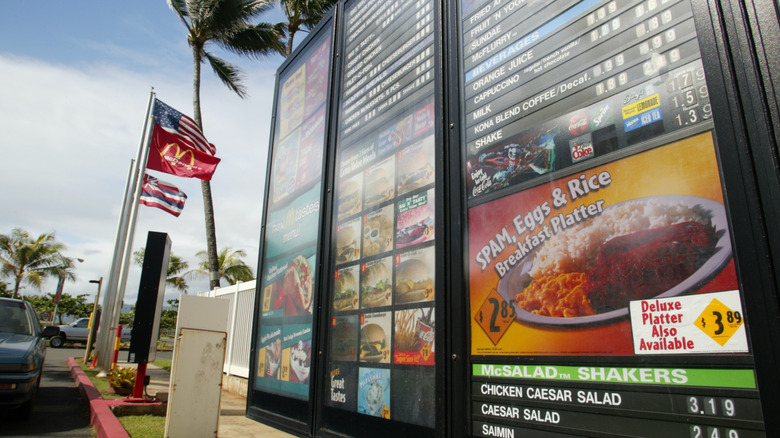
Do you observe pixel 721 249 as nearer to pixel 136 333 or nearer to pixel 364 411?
pixel 364 411

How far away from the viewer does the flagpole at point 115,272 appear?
1255cm

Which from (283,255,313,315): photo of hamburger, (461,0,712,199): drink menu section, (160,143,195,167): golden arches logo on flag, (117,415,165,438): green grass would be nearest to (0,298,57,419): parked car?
(117,415,165,438): green grass

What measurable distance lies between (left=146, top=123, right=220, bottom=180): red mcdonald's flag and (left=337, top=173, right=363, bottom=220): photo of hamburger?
8.87m

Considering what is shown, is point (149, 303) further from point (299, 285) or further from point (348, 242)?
point (348, 242)

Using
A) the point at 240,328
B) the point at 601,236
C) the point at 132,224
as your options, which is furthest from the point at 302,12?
the point at 601,236

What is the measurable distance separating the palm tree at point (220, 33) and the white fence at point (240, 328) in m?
5.91

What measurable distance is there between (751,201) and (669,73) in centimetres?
76

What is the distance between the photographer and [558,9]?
3088 mm

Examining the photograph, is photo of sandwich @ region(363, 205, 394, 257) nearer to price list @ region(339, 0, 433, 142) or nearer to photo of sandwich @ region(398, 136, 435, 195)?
photo of sandwich @ region(398, 136, 435, 195)

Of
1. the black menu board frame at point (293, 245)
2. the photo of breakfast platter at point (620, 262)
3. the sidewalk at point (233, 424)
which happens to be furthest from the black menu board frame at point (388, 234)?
the sidewalk at point (233, 424)

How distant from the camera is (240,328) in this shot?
1077 cm

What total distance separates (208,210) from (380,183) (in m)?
14.0

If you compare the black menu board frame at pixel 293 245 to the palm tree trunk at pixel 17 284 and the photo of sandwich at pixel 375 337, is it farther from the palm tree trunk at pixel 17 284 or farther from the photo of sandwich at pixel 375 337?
the palm tree trunk at pixel 17 284

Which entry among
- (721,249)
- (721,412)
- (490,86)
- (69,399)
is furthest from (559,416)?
(69,399)
